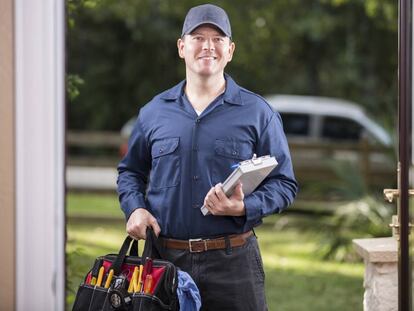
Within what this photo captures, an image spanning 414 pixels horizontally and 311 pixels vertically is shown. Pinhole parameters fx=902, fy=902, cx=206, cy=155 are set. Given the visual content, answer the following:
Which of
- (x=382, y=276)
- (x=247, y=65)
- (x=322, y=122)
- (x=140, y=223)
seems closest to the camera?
(x=140, y=223)

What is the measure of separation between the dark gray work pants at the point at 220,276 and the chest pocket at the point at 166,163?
25 cm

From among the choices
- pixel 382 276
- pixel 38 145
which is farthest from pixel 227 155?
pixel 382 276

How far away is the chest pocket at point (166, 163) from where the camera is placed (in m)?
3.26

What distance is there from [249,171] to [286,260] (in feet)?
17.9

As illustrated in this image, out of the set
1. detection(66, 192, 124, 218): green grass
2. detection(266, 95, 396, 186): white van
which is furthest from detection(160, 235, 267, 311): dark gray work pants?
detection(266, 95, 396, 186): white van

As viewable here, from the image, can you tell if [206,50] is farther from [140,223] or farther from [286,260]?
[286,260]

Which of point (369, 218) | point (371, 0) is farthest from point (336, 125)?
point (369, 218)

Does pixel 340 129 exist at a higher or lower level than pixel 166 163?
higher

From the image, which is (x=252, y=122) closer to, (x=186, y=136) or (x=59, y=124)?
(x=186, y=136)

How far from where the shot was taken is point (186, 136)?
10.7ft

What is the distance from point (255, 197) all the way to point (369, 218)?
4.40 metres

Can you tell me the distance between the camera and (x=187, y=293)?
10.2 feet

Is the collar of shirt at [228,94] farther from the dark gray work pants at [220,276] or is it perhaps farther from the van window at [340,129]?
the van window at [340,129]

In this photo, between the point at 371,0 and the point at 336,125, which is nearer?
the point at 371,0
